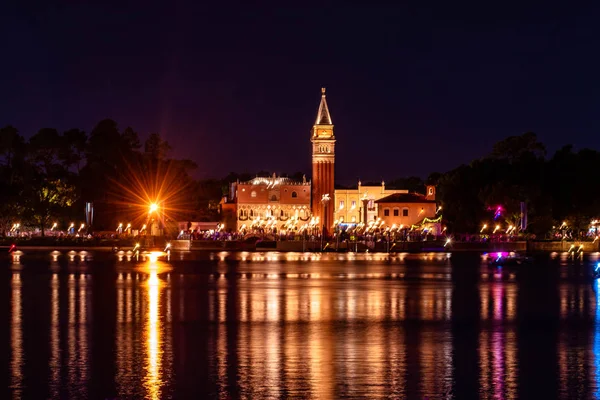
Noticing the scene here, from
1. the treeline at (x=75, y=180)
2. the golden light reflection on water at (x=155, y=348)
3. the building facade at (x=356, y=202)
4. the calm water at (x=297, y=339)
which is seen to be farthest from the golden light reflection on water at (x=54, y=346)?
the building facade at (x=356, y=202)

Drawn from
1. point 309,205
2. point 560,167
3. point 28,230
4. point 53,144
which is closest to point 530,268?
point 560,167

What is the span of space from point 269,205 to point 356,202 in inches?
574

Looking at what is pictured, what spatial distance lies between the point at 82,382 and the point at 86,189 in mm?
89235

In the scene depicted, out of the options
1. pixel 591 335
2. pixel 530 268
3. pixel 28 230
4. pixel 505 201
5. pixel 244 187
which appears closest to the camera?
pixel 591 335

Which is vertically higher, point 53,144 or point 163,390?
point 53,144

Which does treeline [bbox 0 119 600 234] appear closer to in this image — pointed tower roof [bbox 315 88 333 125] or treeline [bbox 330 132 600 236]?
treeline [bbox 330 132 600 236]

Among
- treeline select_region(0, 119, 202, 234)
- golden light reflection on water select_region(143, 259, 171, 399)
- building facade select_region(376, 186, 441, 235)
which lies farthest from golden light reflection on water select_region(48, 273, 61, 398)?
building facade select_region(376, 186, 441, 235)

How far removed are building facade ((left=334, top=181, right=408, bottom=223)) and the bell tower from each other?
3229mm

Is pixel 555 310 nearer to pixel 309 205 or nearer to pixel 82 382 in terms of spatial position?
pixel 82 382

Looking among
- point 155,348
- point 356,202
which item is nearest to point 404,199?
point 356,202

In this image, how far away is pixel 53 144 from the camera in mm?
108688

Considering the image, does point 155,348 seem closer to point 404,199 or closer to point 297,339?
point 297,339

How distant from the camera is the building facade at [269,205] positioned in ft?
485

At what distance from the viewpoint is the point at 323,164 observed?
152m
